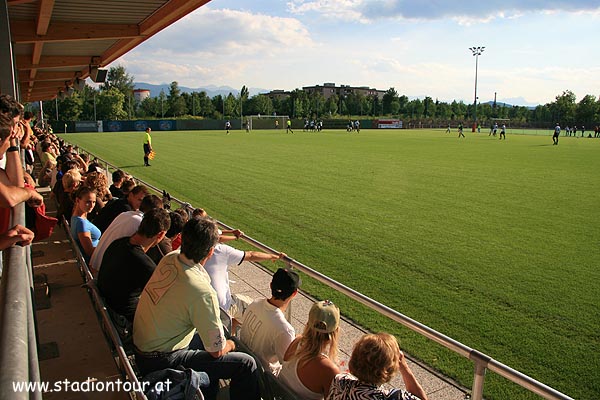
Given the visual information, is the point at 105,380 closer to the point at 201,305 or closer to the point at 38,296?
the point at 201,305

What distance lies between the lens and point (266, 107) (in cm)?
11306

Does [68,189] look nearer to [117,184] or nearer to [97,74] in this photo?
[117,184]

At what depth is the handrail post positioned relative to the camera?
8.05 ft

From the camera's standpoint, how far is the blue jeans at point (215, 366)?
9.84 feet

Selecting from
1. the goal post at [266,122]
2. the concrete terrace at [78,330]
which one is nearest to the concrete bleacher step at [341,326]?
the concrete terrace at [78,330]

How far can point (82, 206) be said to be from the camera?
530 centimetres

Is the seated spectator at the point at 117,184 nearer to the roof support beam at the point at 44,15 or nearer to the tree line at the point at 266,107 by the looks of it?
the roof support beam at the point at 44,15

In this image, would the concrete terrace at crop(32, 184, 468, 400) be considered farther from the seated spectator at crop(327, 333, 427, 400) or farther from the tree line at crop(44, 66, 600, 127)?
the tree line at crop(44, 66, 600, 127)

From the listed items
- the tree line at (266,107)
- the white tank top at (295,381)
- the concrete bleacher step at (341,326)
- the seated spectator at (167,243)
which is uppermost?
the tree line at (266,107)

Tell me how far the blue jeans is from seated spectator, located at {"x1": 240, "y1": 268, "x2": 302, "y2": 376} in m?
0.26

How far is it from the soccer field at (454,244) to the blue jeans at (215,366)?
226 centimetres

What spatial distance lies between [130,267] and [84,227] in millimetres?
2029

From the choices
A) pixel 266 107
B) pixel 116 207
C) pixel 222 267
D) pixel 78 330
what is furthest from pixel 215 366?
pixel 266 107

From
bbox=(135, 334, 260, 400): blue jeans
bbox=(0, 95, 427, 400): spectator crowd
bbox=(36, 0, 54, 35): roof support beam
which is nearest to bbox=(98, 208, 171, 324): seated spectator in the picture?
bbox=(0, 95, 427, 400): spectator crowd
